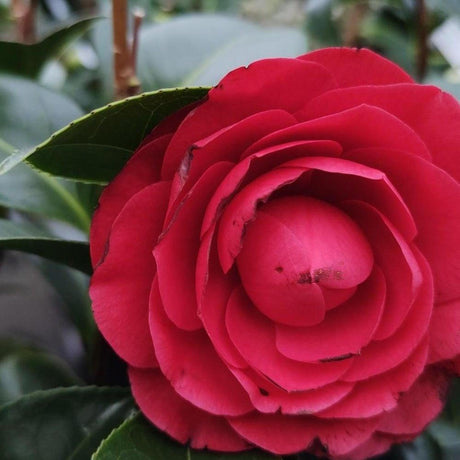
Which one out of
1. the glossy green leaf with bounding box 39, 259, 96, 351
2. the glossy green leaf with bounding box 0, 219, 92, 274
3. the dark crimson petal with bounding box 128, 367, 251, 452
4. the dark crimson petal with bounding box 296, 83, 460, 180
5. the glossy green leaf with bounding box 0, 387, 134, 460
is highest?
the dark crimson petal with bounding box 296, 83, 460, 180

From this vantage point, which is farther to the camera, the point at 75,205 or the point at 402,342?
the point at 75,205

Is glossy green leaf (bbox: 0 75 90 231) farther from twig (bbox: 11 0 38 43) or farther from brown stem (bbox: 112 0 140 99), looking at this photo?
twig (bbox: 11 0 38 43)

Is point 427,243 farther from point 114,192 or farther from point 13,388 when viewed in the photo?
point 13,388

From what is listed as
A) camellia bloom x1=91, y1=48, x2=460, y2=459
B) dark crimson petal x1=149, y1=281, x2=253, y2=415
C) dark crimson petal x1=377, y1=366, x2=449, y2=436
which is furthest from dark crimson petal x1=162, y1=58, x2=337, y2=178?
dark crimson petal x1=377, y1=366, x2=449, y2=436

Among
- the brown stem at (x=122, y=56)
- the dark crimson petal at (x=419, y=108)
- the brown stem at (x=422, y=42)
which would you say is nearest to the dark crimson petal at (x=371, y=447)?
the dark crimson petal at (x=419, y=108)

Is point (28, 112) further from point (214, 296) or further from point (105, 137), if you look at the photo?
point (214, 296)

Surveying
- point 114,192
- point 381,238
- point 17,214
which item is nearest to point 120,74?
point 114,192

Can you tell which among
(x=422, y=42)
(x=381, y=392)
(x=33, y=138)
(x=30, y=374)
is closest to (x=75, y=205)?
(x=33, y=138)
